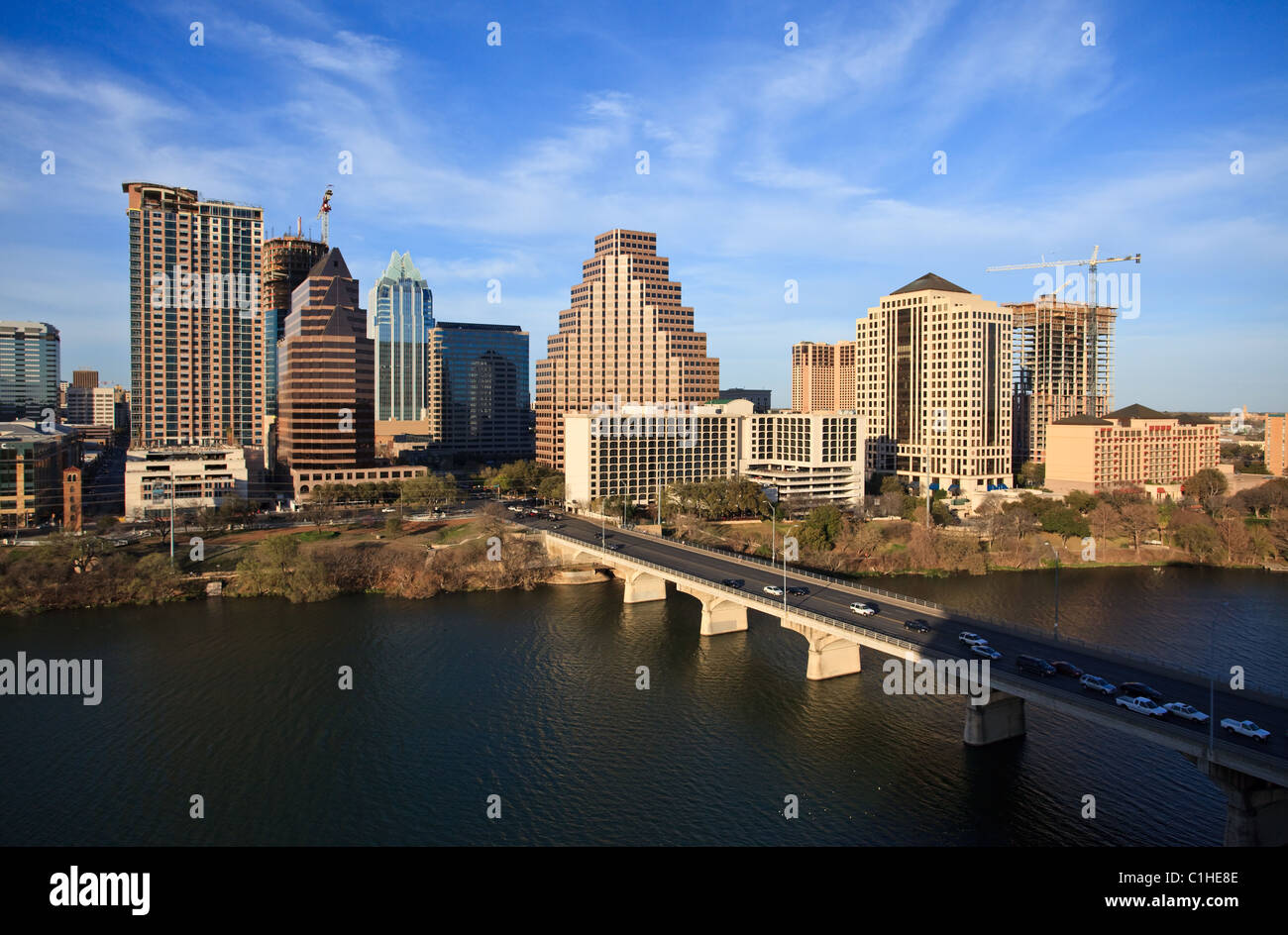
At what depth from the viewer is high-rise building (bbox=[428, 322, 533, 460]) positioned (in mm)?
149875

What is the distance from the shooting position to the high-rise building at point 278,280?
124m

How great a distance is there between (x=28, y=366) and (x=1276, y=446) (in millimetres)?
198587

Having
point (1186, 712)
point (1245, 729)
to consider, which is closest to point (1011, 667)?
point (1186, 712)

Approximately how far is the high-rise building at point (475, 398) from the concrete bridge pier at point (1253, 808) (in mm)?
129953

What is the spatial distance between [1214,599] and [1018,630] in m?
29.4

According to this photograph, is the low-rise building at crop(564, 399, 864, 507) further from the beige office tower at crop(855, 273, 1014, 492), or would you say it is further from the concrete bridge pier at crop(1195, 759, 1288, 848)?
the concrete bridge pier at crop(1195, 759, 1288, 848)

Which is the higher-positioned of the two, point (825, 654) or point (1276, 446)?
point (1276, 446)

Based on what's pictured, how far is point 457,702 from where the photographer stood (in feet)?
116

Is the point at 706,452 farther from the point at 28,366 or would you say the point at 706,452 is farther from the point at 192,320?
the point at 28,366

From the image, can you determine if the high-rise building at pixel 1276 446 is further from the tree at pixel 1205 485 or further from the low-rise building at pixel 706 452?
the low-rise building at pixel 706 452

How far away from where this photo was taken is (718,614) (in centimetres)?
4644
